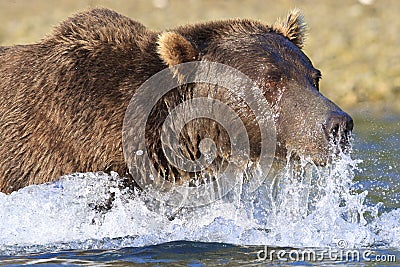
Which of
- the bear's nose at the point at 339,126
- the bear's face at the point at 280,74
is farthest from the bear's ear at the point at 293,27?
the bear's nose at the point at 339,126

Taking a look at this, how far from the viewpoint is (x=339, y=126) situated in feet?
18.9

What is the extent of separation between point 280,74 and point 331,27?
13.6 m

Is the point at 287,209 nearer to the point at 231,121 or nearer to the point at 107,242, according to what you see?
the point at 231,121

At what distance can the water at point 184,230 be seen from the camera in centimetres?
580

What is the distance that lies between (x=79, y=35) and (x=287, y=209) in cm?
210

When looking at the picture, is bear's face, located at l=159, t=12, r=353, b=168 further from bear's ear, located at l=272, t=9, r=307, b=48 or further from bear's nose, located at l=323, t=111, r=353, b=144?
bear's ear, located at l=272, t=9, r=307, b=48

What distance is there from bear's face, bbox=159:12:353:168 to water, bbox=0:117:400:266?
0.24 metres

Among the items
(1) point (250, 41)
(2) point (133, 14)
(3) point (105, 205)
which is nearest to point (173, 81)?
(1) point (250, 41)

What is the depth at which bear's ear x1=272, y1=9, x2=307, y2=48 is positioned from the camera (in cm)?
681

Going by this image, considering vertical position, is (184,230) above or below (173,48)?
below

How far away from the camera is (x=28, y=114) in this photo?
6395 mm

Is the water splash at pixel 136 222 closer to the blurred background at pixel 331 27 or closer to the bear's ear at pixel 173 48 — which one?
the bear's ear at pixel 173 48

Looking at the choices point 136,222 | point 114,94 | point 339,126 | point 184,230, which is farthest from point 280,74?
point 136,222

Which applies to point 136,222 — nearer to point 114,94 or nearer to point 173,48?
point 114,94
